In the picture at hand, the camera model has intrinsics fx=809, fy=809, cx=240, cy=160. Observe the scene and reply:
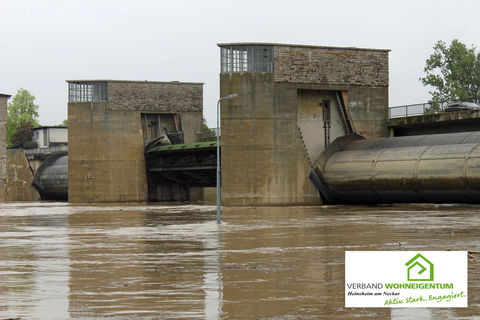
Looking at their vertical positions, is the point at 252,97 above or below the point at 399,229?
above

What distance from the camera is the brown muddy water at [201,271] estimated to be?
1131 cm

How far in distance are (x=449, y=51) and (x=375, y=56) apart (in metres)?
56.8

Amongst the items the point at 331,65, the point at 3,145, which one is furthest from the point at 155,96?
the point at 331,65

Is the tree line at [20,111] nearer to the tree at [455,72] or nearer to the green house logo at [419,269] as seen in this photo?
the tree at [455,72]

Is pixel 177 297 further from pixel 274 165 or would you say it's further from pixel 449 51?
pixel 449 51

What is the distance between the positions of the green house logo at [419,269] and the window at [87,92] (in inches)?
2872

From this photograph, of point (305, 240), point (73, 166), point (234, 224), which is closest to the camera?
point (305, 240)

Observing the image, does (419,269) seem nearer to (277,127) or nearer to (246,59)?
(277,127)

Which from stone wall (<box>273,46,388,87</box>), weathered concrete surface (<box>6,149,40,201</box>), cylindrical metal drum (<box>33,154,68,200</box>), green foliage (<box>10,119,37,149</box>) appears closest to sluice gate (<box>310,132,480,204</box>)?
stone wall (<box>273,46,388,87</box>)

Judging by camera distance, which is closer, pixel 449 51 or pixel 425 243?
pixel 425 243

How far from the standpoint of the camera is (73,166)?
80.2 m

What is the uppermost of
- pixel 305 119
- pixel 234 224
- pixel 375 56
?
pixel 375 56

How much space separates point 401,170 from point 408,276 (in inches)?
1755

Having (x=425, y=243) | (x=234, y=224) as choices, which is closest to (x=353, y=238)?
(x=425, y=243)
